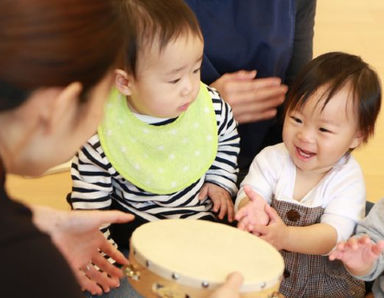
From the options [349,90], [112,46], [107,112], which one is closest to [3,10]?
[112,46]

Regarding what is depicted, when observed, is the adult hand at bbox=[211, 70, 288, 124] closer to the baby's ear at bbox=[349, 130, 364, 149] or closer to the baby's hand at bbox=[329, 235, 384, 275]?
the baby's ear at bbox=[349, 130, 364, 149]

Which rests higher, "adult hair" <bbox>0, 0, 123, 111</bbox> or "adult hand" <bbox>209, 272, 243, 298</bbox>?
"adult hair" <bbox>0, 0, 123, 111</bbox>

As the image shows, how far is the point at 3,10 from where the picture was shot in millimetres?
637

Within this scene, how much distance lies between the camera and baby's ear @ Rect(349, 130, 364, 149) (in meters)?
1.17

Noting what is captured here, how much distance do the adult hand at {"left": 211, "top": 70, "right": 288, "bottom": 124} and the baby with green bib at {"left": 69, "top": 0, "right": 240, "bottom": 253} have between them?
7 centimetres

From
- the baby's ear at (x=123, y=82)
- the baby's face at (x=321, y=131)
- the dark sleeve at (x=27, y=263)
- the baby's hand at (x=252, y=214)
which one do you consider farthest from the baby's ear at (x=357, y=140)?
the dark sleeve at (x=27, y=263)

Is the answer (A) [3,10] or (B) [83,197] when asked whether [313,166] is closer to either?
(B) [83,197]

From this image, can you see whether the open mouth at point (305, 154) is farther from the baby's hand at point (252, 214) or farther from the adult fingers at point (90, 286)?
the adult fingers at point (90, 286)

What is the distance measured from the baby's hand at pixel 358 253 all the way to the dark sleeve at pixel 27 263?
0.51 metres

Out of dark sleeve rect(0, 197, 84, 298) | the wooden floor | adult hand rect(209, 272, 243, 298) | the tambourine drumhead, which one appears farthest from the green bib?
the wooden floor

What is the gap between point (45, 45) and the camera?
0.64m

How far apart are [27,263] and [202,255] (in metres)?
0.30

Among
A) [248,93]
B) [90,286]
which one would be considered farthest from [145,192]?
[248,93]

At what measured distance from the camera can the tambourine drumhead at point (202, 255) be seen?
2.71 ft
